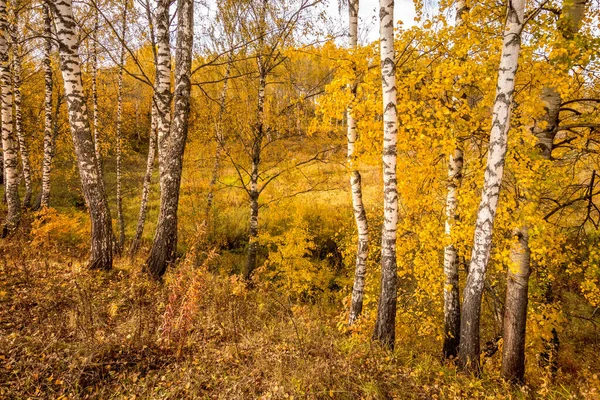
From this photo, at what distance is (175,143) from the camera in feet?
20.4

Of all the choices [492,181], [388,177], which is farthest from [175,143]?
[492,181]

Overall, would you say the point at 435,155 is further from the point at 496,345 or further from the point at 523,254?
the point at 496,345

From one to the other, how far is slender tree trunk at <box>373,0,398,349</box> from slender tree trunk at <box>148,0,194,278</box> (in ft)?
12.6

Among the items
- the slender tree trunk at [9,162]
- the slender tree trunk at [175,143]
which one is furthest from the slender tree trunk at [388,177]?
the slender tree trunk at [9,162]

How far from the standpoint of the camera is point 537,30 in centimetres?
456

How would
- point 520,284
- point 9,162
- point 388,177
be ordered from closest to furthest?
point 388,177
point 520,284
point 9,162

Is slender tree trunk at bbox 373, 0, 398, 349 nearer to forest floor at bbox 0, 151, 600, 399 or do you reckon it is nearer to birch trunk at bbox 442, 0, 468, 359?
forest floor at bbox 0, 151, 600, 399

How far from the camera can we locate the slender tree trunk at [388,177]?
4.49 meters

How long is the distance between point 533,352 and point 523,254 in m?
3.93

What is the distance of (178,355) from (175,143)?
4063 mm

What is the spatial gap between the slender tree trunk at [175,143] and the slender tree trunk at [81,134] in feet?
3.26

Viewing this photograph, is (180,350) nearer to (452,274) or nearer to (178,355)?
(178,355)

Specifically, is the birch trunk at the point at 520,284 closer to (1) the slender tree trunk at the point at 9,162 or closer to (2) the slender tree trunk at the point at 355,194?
(2) the slender tree trunk at the point at 355,194

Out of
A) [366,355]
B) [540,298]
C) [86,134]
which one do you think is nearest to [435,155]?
[366,355]
